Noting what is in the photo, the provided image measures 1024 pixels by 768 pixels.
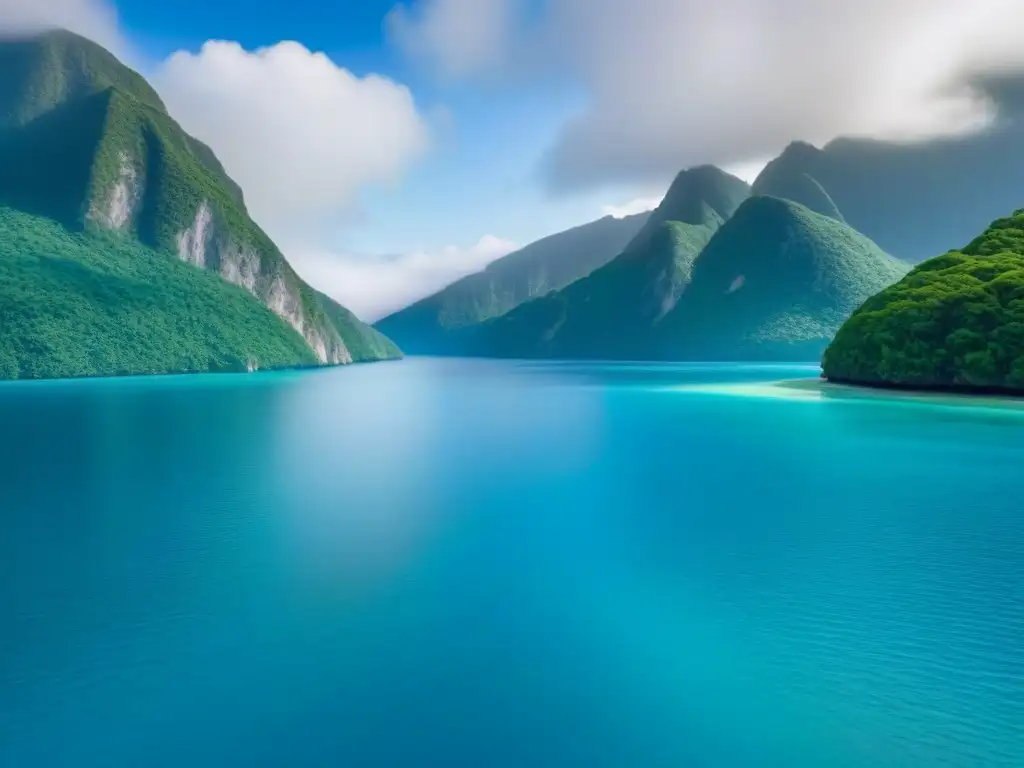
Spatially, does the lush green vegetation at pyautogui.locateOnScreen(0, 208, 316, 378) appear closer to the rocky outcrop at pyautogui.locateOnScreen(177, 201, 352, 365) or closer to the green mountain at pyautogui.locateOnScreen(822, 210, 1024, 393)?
the rocky outcrop at pyautogui.locateOnScreen(177, 201, 352, 365)

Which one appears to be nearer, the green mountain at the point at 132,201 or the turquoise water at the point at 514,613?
the turquoise water at the point at 514,613

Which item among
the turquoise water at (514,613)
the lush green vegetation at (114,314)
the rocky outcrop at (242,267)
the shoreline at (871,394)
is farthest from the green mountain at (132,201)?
the turquoise water at (514,613)

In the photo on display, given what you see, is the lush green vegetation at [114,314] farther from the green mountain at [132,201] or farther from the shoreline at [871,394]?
the shoreline at [871,394]

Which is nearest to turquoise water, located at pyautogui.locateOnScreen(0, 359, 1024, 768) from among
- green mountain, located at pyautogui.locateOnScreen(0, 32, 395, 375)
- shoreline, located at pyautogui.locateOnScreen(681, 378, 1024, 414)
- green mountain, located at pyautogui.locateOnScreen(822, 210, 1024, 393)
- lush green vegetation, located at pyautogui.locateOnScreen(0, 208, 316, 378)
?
shoreline, located at pyautogui.locateOnScreen(681, 378, 1024, 414)

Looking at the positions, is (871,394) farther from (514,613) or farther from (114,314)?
(114,314)

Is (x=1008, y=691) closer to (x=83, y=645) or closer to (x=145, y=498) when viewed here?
(x=83, y=645)

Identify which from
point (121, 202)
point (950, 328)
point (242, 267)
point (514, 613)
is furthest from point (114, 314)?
point (514, 613)
